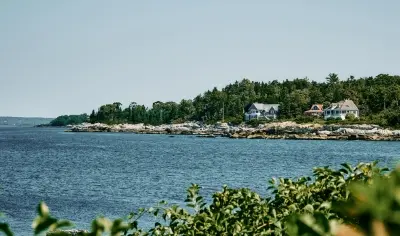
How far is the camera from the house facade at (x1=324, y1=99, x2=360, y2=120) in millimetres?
156962

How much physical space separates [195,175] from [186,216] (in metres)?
52.9

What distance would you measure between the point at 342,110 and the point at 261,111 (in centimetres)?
3527

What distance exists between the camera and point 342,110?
157250 millimetres

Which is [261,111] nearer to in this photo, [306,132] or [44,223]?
[306,132]

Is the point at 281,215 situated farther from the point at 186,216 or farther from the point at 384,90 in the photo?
the point at 384,90

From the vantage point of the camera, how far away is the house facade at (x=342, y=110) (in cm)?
15696

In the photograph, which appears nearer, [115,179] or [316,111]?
[115,179]

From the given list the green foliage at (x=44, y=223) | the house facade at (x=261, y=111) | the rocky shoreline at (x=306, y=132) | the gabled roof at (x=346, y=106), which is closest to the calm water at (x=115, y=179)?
the green foliage at (x=44, y=223)

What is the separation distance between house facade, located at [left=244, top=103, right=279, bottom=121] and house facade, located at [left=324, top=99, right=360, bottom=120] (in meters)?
24.1

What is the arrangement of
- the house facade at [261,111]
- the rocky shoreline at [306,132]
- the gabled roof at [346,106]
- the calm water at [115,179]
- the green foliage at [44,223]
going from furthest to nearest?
the house facade at [261,111]
the gabled roof at [346,106]
the rocky shoreline at [306,132]
the calm water at [115,179]
the green foliage at [44,223]

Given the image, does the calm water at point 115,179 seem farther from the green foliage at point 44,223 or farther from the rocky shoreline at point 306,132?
the rocky shoreline at point 306,132

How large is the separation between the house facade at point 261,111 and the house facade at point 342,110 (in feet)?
79.0

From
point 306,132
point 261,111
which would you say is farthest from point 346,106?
point 261,111

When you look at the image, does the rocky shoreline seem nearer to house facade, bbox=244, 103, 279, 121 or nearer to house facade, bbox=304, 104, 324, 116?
house facade, bbox=244, 103, 279, 121
